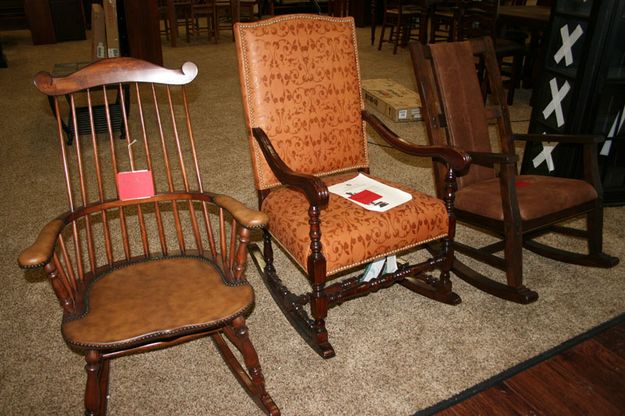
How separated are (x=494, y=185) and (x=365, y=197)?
2.24ft

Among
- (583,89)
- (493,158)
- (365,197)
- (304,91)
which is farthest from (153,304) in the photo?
(583,89)

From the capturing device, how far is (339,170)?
2.19 m

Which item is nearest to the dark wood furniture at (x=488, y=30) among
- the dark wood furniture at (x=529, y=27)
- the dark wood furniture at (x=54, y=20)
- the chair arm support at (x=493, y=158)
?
the dark wood furniture at (x=529, y=27)

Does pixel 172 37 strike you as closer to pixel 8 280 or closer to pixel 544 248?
pixel 8 280

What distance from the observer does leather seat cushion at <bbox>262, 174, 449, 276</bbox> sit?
67.3 inches

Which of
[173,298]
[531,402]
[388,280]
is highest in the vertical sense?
[173,298]

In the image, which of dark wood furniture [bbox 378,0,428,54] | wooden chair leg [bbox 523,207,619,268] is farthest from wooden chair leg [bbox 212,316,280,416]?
dark wood furniture [bbox 378,0,428,54]

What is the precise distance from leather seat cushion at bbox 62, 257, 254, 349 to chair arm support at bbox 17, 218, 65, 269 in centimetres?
22

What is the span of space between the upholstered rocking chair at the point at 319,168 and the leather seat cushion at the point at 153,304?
34 cm

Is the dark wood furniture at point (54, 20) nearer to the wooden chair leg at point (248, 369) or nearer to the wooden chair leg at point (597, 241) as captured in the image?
the wooden chair leg at point (248, 369)

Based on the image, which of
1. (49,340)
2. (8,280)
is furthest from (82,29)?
(49,340)

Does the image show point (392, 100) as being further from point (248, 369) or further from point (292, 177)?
point (248, 369)

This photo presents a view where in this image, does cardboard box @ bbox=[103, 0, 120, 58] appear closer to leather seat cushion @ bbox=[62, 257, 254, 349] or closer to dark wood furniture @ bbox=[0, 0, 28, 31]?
leather seat cushion @ bbox=[62, 257, 254, 349]

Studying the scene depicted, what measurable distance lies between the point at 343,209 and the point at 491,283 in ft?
2.61
